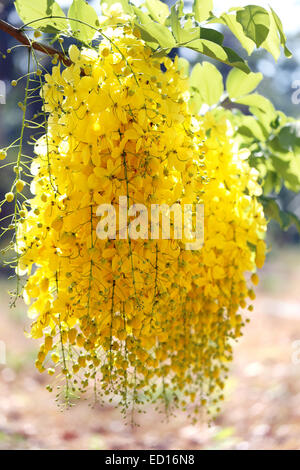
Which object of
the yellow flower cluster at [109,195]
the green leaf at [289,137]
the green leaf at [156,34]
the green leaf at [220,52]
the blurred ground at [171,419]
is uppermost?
the green leaf at [156,34]

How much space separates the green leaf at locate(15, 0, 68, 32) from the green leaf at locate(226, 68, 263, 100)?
0.26m

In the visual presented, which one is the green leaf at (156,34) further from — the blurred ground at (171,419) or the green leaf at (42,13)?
the blurred ground at (171,419)

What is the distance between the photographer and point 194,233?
497 mm

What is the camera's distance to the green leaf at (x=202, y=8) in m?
0.52

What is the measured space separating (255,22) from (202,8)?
9 centimetres

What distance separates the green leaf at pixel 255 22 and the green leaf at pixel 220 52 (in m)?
0.02

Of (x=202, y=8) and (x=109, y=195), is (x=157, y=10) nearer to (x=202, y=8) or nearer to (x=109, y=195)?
(x=202, y=8)

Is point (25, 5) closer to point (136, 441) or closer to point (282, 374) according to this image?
point (136, 441)

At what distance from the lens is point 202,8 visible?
0.52 meters

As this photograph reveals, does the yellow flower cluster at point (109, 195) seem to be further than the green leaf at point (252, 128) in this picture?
No

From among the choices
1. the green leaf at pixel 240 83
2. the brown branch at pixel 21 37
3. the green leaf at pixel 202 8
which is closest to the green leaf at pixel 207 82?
the green leaf at pixel 240 83

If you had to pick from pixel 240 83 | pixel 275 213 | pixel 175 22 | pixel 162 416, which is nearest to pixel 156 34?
pixel 175 22

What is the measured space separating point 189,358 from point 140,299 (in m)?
0.19
